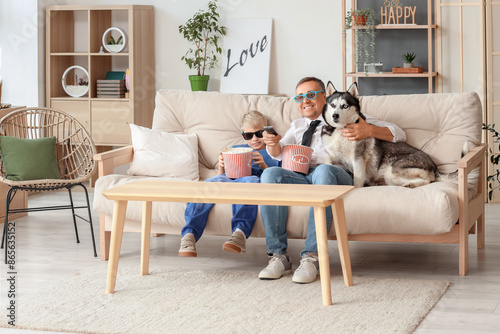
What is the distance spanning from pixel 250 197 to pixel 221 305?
17.3 inches

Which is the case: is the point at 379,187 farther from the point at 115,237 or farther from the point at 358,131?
the point at 115,237

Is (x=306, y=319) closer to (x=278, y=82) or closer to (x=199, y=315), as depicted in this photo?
(x=199, y=315)

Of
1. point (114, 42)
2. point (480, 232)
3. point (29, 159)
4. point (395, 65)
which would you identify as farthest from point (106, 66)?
point (480, 232)

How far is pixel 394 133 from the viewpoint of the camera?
348 cm

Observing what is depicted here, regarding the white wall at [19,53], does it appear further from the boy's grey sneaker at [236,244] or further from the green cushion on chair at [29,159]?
the boy's grey sneaker at [236,244]

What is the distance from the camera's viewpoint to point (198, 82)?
216 inches

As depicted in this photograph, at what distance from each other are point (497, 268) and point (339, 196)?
1076 millimetres

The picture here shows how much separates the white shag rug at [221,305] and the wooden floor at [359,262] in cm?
10

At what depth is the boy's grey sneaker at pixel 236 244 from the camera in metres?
3.06

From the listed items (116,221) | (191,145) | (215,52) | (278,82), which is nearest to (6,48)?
(215,52)

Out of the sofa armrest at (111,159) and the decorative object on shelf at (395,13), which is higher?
the decorative object on shelf at (395,13)

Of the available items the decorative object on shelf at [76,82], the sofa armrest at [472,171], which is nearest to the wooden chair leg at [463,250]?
the sofa armrest at [472,171]

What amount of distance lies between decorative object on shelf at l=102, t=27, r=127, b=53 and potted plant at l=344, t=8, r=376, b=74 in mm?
1731

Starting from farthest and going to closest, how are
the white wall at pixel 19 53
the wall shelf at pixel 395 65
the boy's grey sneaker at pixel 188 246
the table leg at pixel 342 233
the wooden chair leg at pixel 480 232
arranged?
the white wall at pixel 19 53 → the wall shelf at pixel 395 65 → the wooden chair leg at pixel 480 232 → the boy's grey sneaker at pixel 188 246 → the table leg at pixel 342 233
